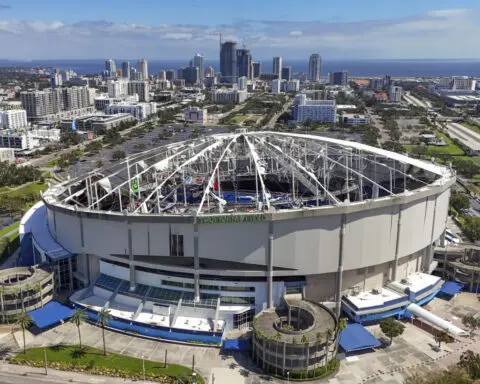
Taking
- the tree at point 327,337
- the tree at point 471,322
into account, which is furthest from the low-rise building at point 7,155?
the tree at point 471,322

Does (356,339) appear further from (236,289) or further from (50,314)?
(50,314)

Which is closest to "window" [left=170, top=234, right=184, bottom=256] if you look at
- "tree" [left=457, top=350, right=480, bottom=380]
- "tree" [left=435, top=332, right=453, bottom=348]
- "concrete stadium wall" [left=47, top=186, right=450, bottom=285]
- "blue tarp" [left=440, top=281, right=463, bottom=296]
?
"concrete stadium wall" [left=47, top=186, right=450, bottom=285]

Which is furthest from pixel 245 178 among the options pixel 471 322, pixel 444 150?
pixel 444 150

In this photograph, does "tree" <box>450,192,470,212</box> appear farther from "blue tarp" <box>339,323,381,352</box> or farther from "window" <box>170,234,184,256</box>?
"window" <box>170,234,184,256</box>

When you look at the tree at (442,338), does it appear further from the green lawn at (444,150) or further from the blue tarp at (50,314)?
the green lawn at (444,150)

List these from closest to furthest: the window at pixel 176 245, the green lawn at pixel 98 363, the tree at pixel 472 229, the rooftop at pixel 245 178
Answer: the green lawn at pixel 98 363, the window at pixel 176 245, the rooftop at pixel 245 178, the tree at pixel 472 229

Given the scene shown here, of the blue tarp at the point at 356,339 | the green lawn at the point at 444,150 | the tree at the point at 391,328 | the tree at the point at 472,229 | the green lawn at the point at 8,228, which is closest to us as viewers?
the blue tarp at the point at 356,339

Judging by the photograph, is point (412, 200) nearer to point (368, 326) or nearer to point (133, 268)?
point (368, 326)
